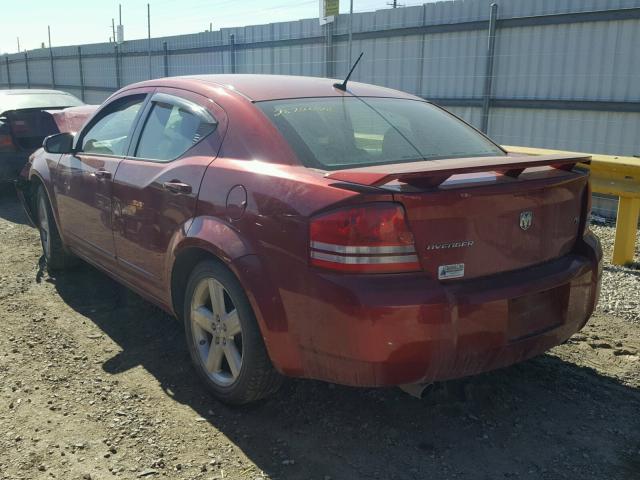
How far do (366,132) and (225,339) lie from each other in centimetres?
133

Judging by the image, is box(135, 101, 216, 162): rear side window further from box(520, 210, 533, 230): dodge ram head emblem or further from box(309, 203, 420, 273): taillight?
box(520, 210, 533, 230): dodge ram head emblem

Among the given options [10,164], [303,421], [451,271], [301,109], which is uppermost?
[301,109]

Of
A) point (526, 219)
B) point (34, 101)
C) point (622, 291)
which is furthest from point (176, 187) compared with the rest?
point (34, 101)

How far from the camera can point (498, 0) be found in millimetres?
9172

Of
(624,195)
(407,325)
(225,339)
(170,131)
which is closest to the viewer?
(407,325)

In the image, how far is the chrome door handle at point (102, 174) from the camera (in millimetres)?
4101

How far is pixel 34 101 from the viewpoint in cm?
938

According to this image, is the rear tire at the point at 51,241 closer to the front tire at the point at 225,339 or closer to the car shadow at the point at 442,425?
the car shadow at the point at 442,425

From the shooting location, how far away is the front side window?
419 centimetres

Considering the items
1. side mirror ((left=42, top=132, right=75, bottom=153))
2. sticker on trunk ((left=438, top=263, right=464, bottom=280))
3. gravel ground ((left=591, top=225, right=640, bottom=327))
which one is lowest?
gravel ground ((left=591, top=225, right=640, bottom=327))

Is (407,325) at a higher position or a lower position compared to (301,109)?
lower

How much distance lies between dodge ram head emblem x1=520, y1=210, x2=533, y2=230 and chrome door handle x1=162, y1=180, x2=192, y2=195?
1.66m

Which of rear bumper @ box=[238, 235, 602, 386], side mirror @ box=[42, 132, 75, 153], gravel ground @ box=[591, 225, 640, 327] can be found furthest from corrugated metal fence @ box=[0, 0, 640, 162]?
side mirror @ box=[42, 132, 75, 153]

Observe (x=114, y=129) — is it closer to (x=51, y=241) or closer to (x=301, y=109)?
(x=51, y=241)
